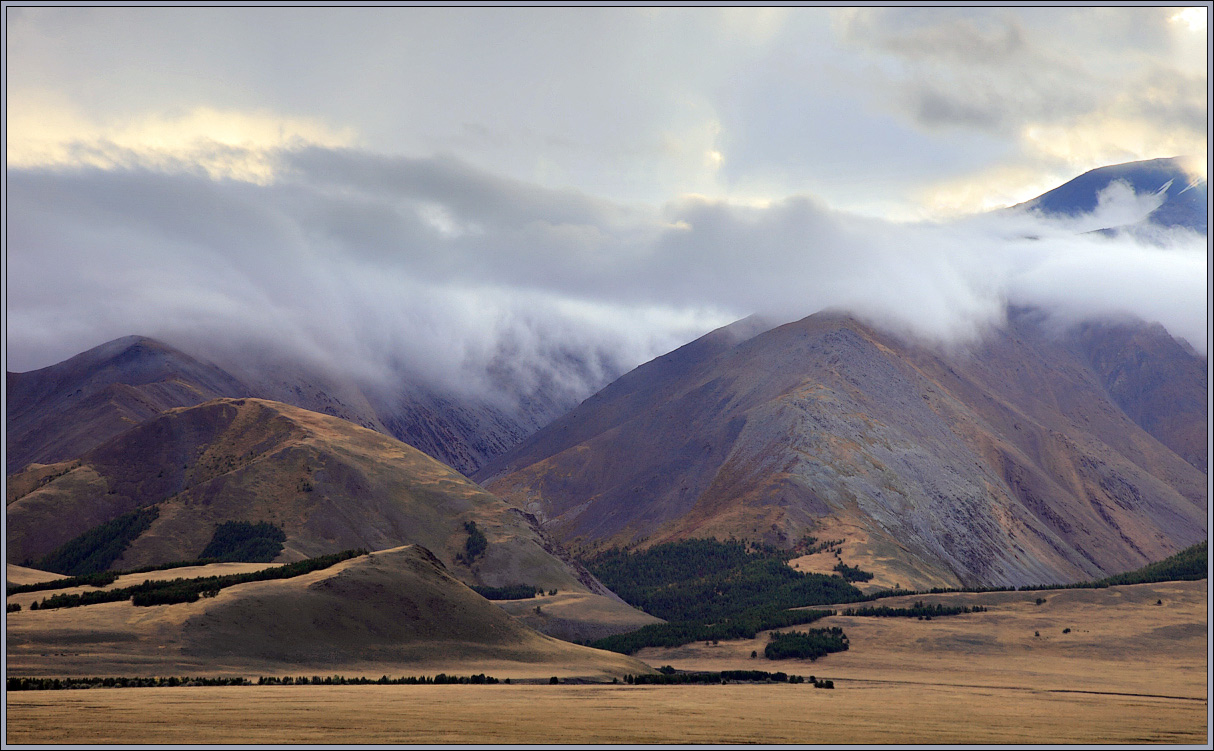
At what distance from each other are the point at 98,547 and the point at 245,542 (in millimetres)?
20792

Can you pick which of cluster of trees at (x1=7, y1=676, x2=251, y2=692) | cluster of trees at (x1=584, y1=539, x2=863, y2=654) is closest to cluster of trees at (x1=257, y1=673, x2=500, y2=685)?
cluster of trees at (x1=7, y1=676, x2=251, y2=692)

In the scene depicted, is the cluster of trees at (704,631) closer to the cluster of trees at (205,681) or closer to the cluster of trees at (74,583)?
the cluster of trees at (74,583)

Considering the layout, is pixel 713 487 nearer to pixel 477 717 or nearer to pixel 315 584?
pixel 315 584

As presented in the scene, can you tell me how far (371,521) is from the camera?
13588 centimetres

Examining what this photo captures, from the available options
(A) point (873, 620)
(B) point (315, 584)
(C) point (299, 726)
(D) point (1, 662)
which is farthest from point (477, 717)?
(A) point (873, 620)

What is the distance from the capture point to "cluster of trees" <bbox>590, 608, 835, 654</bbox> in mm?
110750

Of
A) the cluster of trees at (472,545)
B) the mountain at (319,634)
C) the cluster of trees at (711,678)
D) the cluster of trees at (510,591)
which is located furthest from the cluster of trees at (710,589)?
the mountain at (319,634)

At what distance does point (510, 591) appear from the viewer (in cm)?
12744

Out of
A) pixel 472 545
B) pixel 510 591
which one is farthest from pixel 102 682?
pixel 472 545

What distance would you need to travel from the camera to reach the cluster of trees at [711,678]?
6706 cm

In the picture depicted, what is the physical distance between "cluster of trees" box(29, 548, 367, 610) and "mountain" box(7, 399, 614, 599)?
46271mm

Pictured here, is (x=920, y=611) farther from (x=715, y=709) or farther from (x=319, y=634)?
(x=319, y=634)

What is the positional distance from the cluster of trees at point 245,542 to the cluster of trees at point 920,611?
7043 centimetres

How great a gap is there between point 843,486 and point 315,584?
12360 cm
